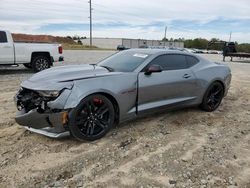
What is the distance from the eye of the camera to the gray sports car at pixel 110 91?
4.33m

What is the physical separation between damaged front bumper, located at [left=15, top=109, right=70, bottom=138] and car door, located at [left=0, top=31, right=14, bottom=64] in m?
7.86

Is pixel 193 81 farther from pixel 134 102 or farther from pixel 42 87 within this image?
pixel 42 87

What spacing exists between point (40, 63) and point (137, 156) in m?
9.36

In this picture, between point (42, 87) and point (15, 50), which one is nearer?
point (42, 87)

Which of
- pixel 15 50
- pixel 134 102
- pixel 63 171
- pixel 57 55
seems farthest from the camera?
pixel 57 55

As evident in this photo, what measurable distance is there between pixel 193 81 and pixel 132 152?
243cm

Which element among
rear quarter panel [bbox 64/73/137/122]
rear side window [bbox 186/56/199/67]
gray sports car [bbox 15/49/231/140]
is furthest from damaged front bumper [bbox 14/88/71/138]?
rear side window [bbox 186/56/199/67]

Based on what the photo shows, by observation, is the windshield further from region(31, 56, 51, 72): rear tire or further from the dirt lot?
region(31, 56, 51, 72): rear tire

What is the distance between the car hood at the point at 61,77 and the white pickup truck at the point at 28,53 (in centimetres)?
731

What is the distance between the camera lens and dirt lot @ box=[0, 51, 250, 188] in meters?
3.59

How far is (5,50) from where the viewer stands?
11500 mm

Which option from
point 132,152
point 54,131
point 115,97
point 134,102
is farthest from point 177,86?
point 54,131

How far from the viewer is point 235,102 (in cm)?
776

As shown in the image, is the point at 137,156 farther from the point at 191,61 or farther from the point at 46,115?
the point at 191,61
